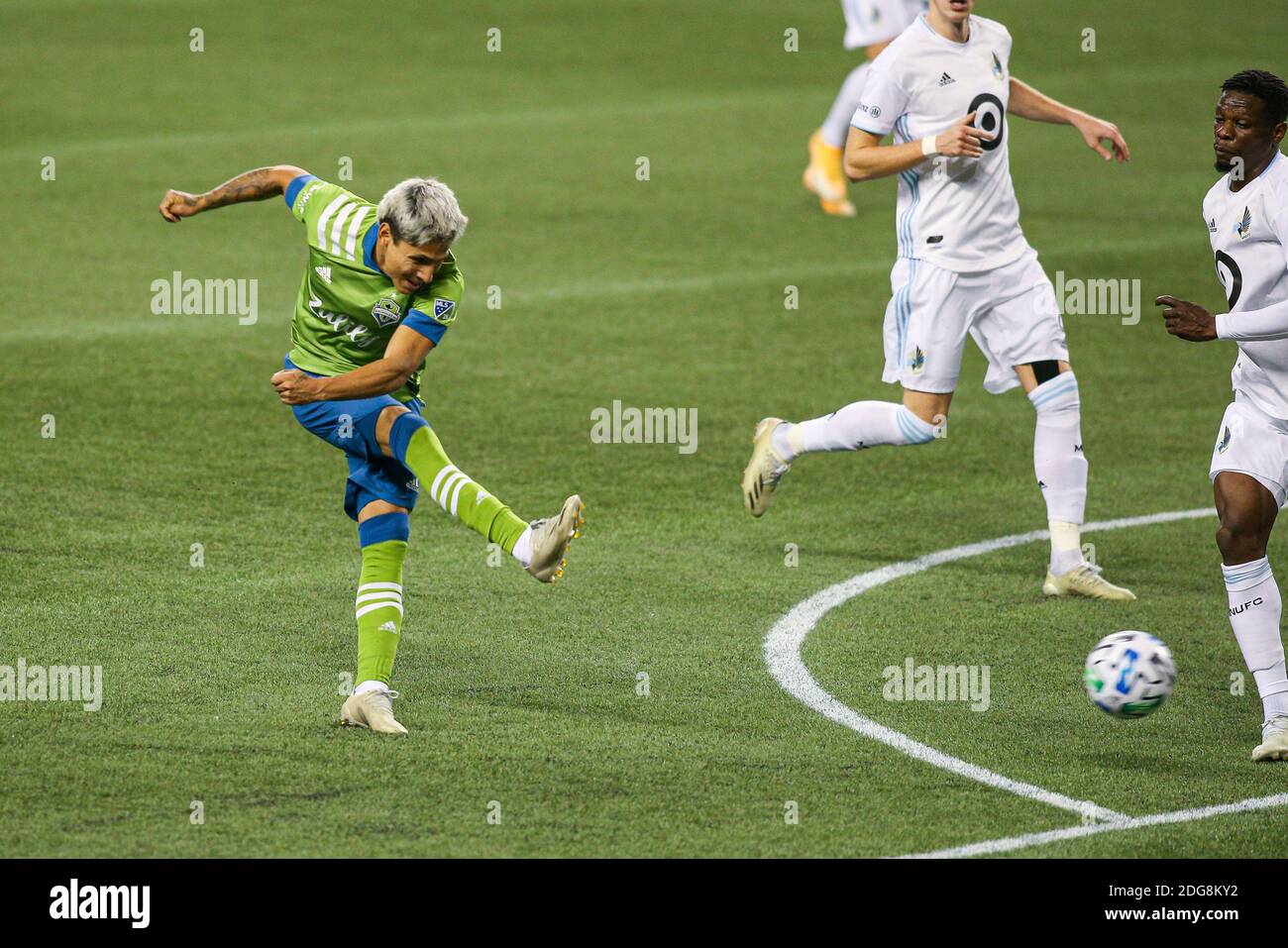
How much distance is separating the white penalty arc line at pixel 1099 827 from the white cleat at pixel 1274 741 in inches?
12.4

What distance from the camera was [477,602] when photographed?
817 cm

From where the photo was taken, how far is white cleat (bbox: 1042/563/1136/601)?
8.40 meters

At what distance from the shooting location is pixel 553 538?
20.9 ft

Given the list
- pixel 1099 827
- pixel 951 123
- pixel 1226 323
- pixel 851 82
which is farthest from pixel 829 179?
pixel 1099 827

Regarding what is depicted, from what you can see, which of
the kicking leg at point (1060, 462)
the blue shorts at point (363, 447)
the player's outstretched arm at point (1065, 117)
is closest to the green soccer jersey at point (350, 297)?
the blue shorts at point (363, 447)

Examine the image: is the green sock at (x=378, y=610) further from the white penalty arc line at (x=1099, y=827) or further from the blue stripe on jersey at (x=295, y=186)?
the white penalty arc line at (x=1099, y=827)

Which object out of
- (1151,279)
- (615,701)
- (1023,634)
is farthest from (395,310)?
(1151,279)

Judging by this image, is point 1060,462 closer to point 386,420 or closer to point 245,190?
point 386,420

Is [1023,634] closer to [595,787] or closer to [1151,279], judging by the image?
[595,787]

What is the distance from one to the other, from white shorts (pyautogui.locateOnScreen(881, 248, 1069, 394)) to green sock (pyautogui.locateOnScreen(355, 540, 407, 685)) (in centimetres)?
285

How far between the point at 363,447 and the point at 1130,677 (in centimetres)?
286

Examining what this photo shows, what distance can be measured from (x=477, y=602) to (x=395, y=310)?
1.89 metres

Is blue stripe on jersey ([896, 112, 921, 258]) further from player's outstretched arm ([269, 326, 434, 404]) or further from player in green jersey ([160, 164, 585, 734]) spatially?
player's outstretched arm ([269, 326, 434, 404])

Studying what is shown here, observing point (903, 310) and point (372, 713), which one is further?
point (903, 310)
